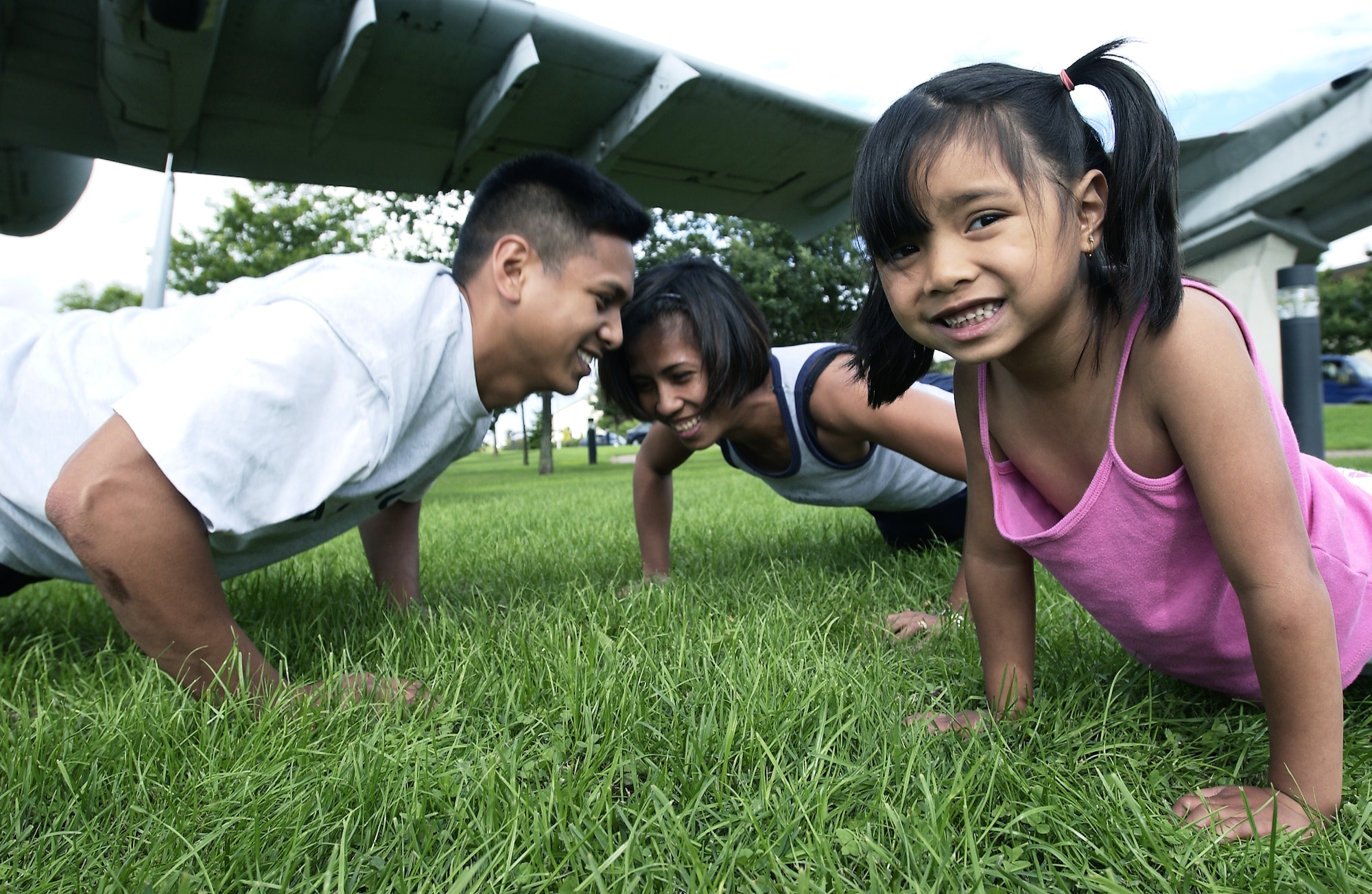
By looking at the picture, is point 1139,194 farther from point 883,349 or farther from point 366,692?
point 366,692

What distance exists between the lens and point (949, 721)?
1646 mm

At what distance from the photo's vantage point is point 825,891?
41.8 inches

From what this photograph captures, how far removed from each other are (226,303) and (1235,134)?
15.9 ft

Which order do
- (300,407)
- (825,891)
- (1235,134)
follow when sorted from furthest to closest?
(1235,134)
(300,407)
(825,891)

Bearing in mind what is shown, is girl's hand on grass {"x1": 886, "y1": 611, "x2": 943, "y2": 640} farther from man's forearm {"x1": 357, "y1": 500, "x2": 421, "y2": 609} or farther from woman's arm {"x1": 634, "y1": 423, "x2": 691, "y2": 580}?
man's forearm {"x1": 357, "y1": 500, "x2": 421, "y2": 609}

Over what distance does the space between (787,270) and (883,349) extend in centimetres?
1950

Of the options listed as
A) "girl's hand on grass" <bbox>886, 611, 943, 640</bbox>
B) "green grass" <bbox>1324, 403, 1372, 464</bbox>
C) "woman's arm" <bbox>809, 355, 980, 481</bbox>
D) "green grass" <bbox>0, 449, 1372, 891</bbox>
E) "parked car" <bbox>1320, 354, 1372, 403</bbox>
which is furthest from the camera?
"parked car" <bbox>1320, 354, 1372, 403</bbox>

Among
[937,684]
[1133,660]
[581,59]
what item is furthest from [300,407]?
[581,59]

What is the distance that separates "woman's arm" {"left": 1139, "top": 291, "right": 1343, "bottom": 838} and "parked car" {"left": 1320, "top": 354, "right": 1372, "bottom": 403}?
37.0m

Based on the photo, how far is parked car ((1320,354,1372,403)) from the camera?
30094 millimetres

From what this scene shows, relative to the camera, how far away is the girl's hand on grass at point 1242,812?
1.22 meters

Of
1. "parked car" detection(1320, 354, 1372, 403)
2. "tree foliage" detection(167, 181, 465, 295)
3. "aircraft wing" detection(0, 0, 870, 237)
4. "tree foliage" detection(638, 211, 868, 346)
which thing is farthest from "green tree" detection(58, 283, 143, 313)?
"parked car" detection(1320, 354, 1372, 403)

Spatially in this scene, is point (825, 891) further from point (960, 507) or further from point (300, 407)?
point (960, 507)


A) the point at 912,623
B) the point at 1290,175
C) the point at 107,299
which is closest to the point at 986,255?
the point at 912,623
